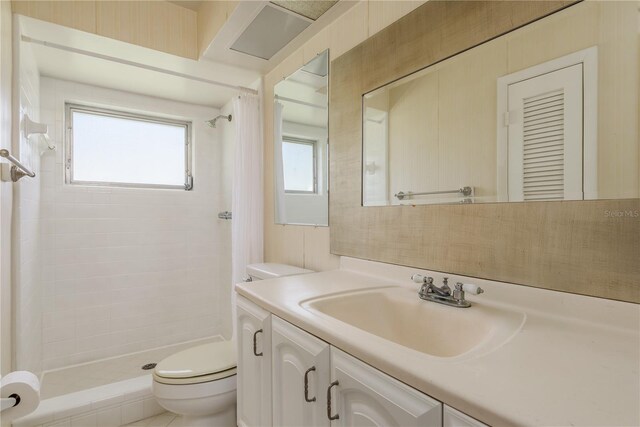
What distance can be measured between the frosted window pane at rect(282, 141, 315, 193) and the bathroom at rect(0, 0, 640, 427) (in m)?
0.02

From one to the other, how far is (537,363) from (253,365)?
961mm

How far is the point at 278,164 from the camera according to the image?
210 centimetres

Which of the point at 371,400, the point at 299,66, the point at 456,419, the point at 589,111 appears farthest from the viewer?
the point at 299,66

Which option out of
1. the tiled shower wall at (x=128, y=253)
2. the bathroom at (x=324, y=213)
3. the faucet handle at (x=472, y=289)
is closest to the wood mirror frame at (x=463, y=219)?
the bathroom at (x=324, y=213)

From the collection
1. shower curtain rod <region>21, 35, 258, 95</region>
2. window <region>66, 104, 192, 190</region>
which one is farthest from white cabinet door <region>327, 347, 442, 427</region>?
window <region>66, 104, 192, 190</region>

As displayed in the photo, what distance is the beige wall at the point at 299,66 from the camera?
1389 millimetres

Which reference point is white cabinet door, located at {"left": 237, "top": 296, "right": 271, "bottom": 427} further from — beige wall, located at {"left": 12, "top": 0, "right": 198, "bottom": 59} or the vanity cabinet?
beige wall, located at {"left": 12, "top": 0, "right": 198, "bottom": 59}

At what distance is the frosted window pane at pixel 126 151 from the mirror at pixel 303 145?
50.9 inches

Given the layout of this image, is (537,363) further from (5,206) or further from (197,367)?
(5,206)

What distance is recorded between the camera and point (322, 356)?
81 centimetres

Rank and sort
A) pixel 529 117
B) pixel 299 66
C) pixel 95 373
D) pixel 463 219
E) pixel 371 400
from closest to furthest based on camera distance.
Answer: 1. pixel 371 400
2. pixel 529 117
3. pixel 463 219
4. pixel 299 66
5. pixel 95 373

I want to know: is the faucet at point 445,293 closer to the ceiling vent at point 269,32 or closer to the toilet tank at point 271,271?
the toilet tank at point 271,271

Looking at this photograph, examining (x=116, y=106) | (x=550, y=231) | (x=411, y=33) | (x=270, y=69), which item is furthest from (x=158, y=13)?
(x=550, y=231)

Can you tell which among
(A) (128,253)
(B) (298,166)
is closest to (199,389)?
(B) (298,166)
